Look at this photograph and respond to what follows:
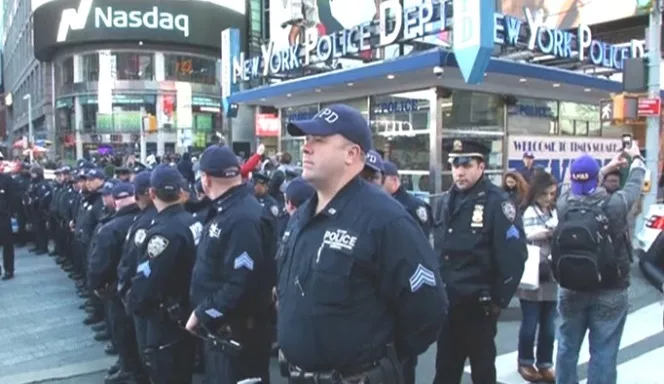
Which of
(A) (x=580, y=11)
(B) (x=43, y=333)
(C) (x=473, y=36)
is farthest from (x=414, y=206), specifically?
(A) (x=580, y=11)

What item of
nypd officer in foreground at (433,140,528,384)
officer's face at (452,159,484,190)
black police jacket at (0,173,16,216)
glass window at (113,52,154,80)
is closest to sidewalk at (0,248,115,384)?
black police jacket at (0,173,16,216)

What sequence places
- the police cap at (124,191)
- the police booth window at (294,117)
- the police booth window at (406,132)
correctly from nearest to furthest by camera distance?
the police cap at (124,191)
the police booth window at (406,132)
the police booth window at (294,117)

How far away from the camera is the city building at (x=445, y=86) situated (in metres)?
12.1

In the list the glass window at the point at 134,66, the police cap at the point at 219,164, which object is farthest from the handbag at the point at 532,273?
the glass window at the point at 134,66

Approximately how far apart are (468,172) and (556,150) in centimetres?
1250

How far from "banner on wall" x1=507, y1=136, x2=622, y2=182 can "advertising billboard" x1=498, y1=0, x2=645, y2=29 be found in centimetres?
952

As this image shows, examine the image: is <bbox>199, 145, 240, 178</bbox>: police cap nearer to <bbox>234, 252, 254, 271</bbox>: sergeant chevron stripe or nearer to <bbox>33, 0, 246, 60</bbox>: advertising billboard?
<bbox>234, 252, 254, 271</bbox>: sergeant chevron stripe

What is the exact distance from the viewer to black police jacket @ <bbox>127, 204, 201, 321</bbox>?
432cm

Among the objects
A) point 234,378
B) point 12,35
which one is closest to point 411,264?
point 234,378

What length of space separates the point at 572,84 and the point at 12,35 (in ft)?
304

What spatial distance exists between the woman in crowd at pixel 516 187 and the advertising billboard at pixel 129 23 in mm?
50577

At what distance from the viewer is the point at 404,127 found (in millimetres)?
14414

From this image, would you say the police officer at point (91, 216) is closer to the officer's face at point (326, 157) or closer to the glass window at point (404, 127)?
the officer's face at point (326, 157)

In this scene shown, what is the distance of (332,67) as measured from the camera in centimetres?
1594
